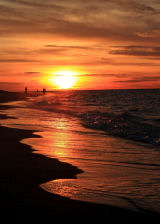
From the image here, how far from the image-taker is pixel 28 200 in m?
4.91

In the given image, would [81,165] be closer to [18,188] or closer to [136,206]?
[18,188]

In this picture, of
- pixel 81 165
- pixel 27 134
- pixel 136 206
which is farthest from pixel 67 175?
pixel 27 134

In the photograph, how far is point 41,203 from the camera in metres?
4.81

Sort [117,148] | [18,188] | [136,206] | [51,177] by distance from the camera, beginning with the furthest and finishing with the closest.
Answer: [117,148] → [51,177] → [18,188] → [136,206]

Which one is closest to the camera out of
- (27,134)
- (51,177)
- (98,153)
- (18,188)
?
(18,188)

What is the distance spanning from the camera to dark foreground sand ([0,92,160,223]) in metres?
4.30

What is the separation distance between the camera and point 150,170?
7117 millimetres

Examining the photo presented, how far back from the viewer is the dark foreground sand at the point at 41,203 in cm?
430

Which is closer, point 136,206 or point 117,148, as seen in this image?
point 136,206

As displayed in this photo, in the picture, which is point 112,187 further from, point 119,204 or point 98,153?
point 98,153

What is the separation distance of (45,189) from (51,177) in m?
0.87

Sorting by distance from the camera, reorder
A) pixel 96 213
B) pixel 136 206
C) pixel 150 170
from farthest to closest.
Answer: pixel 150 170 → pixel 136 206 → pixel 96 213

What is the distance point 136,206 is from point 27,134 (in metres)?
8.53

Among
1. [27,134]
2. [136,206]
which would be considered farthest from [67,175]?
[27,134]
